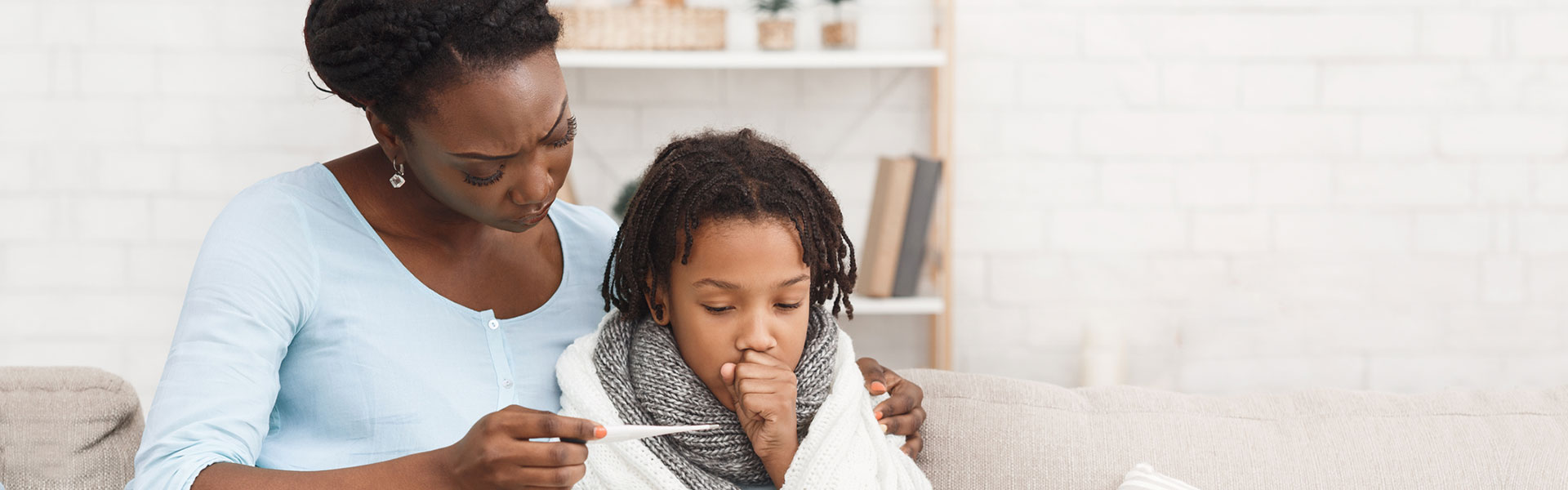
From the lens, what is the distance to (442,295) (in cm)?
119

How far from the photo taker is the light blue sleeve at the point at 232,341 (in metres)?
0.96

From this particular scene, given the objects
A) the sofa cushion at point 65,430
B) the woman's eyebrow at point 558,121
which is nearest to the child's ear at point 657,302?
the woman's eyebrow at point 558,121

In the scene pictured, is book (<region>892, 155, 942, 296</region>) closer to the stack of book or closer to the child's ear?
the stack of book

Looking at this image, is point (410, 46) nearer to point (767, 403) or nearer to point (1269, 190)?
point (767, 403)

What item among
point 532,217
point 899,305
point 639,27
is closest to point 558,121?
point 532,217

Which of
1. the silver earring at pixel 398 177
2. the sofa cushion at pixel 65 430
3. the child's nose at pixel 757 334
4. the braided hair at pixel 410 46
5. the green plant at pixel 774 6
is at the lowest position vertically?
the sofa cushion at pixel 65 430

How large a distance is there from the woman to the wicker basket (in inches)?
36.5

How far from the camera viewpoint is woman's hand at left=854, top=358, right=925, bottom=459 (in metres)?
1.30

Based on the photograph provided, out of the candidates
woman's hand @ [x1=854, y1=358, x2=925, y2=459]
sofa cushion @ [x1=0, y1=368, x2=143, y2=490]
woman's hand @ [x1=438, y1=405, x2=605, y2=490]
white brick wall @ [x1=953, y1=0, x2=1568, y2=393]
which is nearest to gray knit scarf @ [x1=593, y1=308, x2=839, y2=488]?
woman's hand @ [x1=854, y1=358, x2=925, y2=459]

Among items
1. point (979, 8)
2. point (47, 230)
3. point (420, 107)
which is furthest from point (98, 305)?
point (979, 8)

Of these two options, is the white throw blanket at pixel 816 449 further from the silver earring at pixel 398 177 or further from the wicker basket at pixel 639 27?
the wicker basket at pixel 639 27

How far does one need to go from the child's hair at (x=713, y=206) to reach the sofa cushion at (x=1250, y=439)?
12.1 inches

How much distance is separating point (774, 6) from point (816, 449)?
1195 mm

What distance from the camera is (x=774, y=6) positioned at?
2.11 meters
